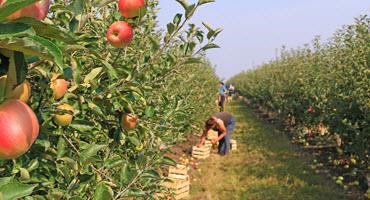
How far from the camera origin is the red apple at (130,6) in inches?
56.1

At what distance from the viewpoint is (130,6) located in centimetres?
143

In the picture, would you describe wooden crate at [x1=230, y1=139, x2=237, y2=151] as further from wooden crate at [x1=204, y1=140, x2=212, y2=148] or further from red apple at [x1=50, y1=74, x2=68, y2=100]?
red apple at [x1=50, y1=74, x2=68, y2=100]

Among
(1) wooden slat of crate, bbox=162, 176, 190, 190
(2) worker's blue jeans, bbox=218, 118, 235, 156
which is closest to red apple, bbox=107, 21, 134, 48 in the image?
(1) wooden slat of crate, bbox=162, 176, 190, 190

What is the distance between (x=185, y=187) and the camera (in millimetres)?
6707

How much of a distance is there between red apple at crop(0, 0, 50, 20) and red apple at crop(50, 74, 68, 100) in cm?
66

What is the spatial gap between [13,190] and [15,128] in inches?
6.3

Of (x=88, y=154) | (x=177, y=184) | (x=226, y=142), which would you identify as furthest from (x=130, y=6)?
(x=226, y=142)

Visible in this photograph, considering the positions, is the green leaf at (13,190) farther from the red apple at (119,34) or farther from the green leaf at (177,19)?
the green leaf at (177,19)

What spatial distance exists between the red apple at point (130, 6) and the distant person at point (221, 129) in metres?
8.36

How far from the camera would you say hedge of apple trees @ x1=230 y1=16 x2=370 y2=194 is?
6704 mm

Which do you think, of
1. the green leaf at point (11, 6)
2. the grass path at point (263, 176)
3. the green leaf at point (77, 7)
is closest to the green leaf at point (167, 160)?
the green leaf at point (77, 7)

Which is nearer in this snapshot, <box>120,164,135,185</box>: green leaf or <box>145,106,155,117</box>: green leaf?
<box>120,164,135,185</box>: green leaf

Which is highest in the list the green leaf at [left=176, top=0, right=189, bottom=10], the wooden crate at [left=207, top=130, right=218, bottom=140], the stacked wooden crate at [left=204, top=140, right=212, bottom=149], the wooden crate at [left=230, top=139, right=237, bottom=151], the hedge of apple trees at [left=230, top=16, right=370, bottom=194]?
the green leaf at [left=176, top=0, right=189, bottom=10]

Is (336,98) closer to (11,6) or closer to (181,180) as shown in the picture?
(181,180)
